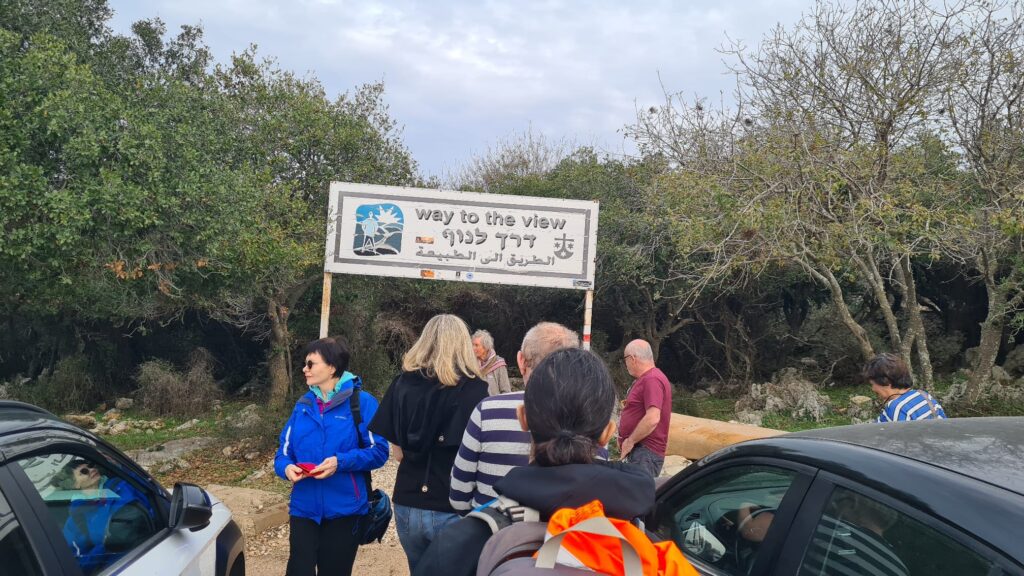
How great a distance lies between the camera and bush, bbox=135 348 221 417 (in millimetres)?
15969

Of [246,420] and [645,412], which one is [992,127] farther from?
[246,420]

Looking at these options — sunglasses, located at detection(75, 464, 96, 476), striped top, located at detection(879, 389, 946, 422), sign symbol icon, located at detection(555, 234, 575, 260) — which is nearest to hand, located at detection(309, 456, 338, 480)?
sunglasses, located at detection(75, 464, 96, 476)

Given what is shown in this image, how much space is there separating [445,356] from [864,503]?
5.89ft

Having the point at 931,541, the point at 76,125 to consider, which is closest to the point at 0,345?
the point at 76,125

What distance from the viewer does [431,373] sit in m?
3.32

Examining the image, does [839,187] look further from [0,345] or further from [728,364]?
[0,345]

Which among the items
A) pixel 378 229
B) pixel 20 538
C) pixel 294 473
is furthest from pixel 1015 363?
pixel 20 538

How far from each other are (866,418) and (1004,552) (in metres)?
11.7

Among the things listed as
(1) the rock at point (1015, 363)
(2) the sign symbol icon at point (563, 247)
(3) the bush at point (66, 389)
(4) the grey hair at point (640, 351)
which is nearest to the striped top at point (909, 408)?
(4) the grey hair at point (640, 351)

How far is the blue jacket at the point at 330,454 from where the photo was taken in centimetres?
368

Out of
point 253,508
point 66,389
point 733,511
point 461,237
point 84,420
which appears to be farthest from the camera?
point 66,389

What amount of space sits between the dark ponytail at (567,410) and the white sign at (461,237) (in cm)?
863

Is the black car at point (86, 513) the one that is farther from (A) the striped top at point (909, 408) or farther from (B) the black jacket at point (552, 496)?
(A) the striped top at point (909, 408)

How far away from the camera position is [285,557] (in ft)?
19.6
